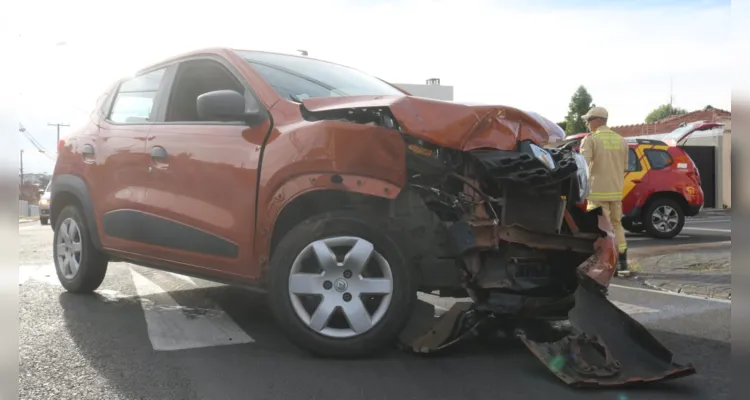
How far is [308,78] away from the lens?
4.38 metres

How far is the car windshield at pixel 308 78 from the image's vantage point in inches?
162

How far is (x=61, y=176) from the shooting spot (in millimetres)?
5453

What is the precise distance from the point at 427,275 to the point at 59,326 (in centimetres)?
252

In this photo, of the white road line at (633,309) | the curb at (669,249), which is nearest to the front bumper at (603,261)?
the white road line at (633,309)

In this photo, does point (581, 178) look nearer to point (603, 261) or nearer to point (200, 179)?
point (603, 261)

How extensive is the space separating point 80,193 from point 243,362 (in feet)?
8.44

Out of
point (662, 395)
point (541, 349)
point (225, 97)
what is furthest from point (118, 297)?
point (662, 395)

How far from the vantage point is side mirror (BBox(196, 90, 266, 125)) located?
3766 millimetres

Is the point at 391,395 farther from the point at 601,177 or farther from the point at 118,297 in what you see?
the point at 601,177

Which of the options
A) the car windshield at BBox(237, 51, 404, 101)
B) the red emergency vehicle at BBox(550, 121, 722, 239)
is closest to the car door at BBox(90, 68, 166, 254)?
the car windshield at BBox(237, 51, 404, 101)

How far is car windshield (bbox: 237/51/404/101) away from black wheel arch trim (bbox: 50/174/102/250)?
188cm

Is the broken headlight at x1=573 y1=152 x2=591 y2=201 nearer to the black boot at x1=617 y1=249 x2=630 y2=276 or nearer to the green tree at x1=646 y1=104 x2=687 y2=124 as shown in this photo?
the black boot at x1=617 y1=249 x2=630 y2=276

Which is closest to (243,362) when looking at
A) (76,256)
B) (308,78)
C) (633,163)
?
(308,78)

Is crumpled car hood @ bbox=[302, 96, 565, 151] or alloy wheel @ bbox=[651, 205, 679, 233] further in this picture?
alloy wheel @ bbox=[651, 205, 679, 233]
